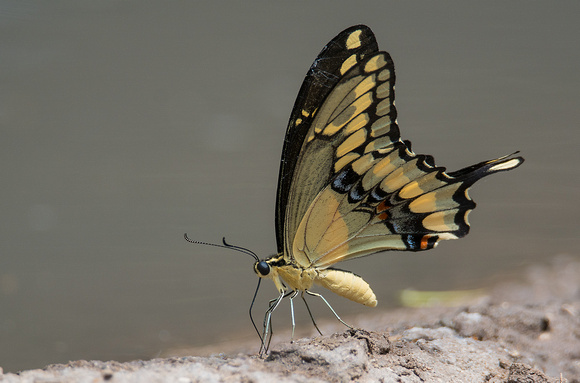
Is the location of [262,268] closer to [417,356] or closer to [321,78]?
[417,356]

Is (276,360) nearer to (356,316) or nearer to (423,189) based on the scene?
(423,189)

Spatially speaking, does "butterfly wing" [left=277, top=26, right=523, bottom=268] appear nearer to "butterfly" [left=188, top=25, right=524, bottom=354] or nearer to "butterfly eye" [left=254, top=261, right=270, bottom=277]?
"butterfly" [left=188, top=25, right=524, bottom=354]

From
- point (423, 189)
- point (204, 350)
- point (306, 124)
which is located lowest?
point (204, 350)

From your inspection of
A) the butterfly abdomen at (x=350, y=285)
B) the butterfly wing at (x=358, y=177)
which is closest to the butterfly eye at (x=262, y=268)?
the butterfly wing at (x=358, y=177)

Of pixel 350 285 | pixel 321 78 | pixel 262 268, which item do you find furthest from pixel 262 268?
pixel 321 78

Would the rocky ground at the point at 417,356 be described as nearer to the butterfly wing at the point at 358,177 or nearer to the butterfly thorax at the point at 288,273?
the butterfly thorax at the point at 288,273

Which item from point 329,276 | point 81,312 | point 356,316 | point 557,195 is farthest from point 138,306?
point 557,195

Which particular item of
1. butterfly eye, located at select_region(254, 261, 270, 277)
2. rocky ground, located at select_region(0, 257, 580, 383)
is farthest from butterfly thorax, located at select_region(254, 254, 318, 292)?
rocky ground, located at select_region(0, 257, 580, 383)
